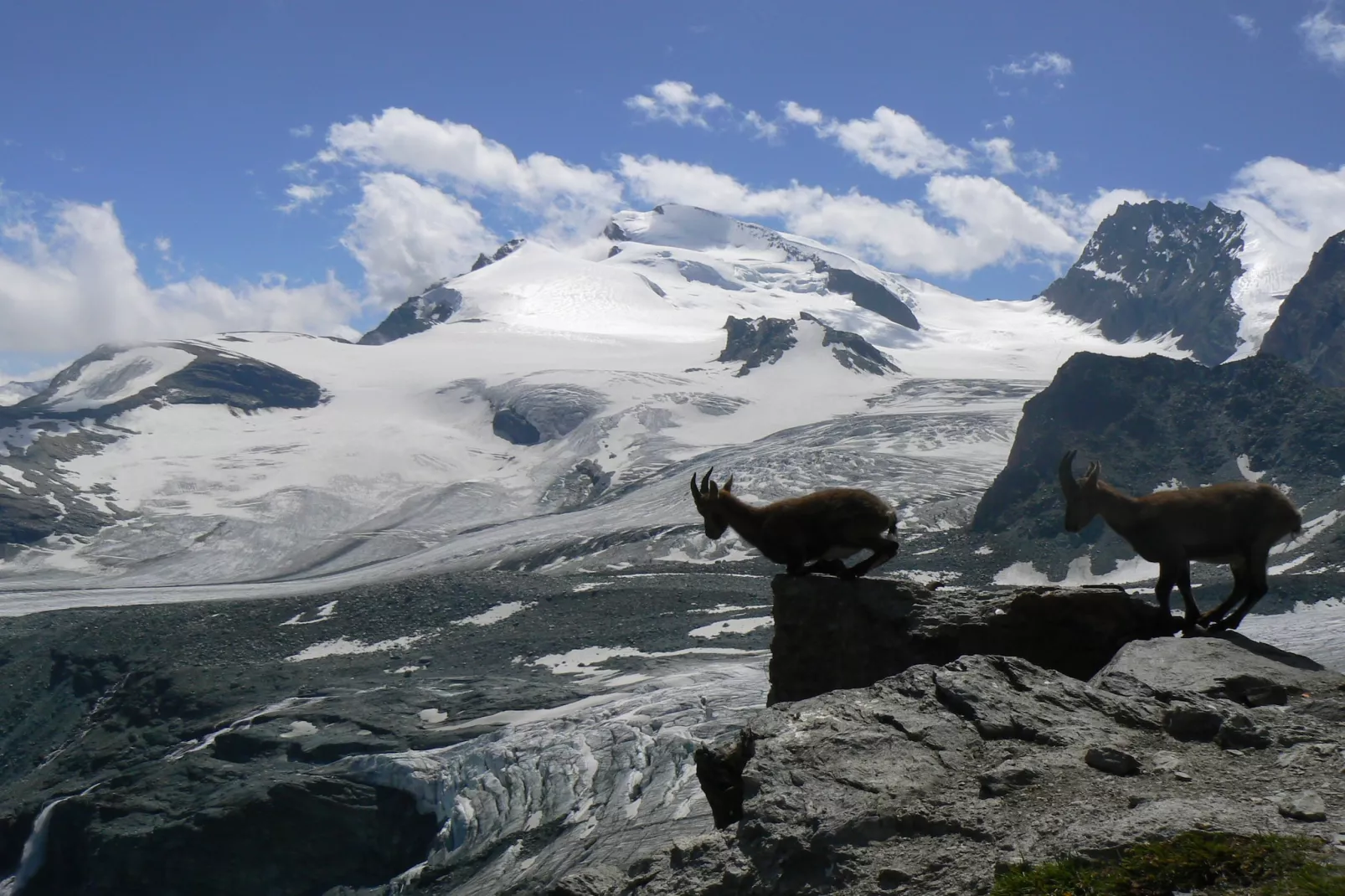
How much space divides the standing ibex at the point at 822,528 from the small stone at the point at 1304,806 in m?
6.14

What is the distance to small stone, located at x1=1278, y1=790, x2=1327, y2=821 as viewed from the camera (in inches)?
251

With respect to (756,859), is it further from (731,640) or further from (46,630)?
(46,630)

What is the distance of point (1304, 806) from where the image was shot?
21.3 feet

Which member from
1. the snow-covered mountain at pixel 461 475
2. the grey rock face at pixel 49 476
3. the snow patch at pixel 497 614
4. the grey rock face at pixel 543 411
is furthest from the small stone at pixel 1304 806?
the grey rock face at pixel 543 411

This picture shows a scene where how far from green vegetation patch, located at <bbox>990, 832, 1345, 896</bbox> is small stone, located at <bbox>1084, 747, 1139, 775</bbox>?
1252 mm

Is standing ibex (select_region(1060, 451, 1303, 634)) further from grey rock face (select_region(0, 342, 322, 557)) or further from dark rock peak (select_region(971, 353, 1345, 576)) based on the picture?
grey rock face (select_region(0, 342, 322, 557))

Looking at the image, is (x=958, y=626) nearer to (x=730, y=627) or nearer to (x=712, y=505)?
(x=712, y=505)

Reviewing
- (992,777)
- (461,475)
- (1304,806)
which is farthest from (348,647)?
(461,475)

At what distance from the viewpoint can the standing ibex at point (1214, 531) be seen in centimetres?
1218

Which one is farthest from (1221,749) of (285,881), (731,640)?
(731,640)

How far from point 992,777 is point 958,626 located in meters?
5.48

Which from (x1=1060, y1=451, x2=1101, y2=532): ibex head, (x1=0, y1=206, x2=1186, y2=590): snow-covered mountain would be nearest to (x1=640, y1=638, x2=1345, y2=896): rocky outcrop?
(x1=1060, y1=451, x2=1101, y2=532): ibex head

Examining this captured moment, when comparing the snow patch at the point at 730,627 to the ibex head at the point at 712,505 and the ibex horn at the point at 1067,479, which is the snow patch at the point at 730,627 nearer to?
the ibex head at the point at 712,505

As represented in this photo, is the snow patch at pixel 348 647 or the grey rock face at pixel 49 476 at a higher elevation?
the grey rock face at pixel 49 476
